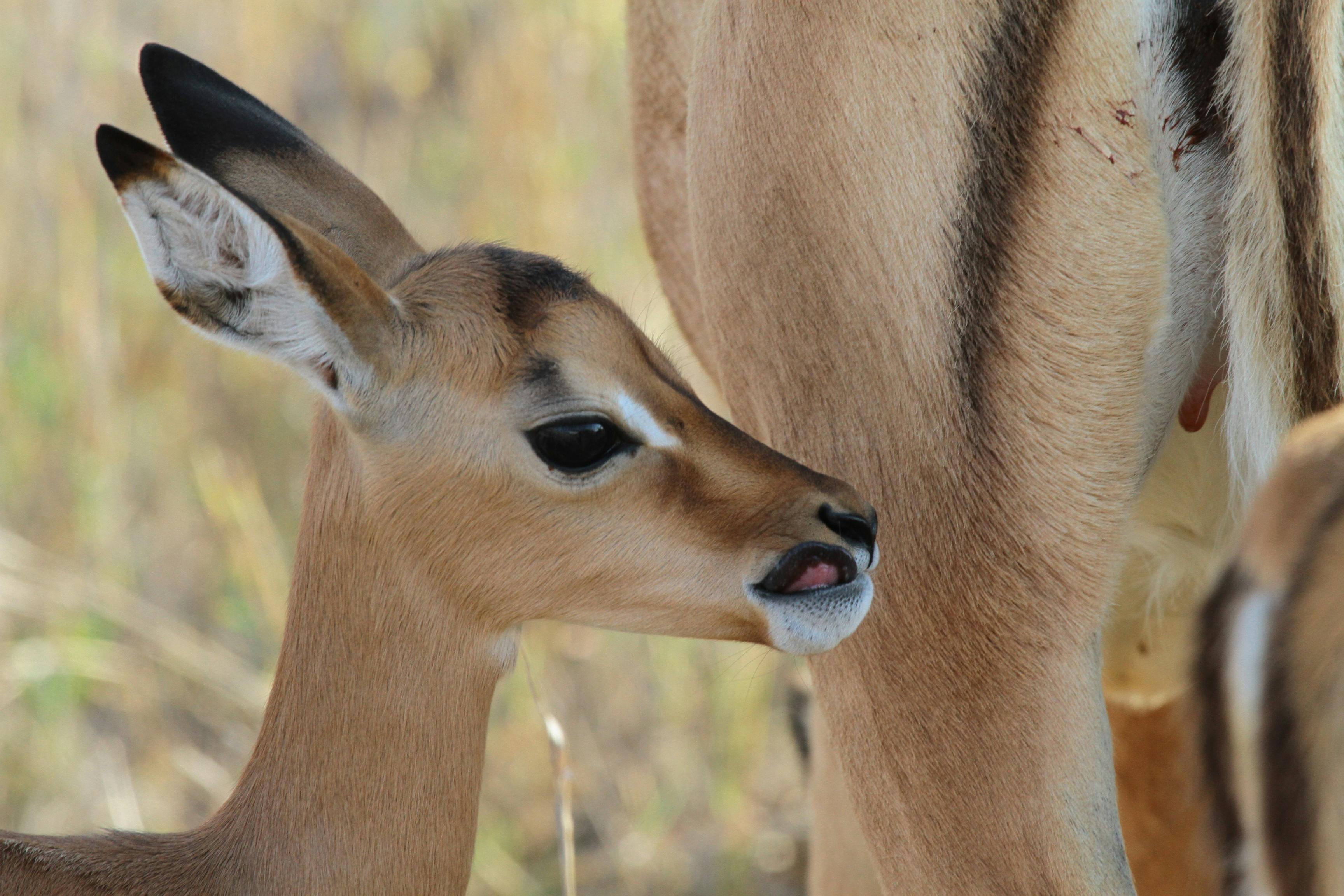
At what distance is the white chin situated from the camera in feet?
5.90

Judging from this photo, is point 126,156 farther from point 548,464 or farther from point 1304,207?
→ point 1304,207

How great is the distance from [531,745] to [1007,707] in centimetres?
234

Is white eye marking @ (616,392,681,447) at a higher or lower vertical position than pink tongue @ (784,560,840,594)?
higher

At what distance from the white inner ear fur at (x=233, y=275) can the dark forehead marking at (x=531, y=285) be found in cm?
Result: 20

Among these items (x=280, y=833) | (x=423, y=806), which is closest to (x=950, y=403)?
(x=423, y=806)

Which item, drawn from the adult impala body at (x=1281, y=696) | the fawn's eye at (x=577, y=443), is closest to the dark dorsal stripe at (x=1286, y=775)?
the adult impala body at (x=1281, y=696)

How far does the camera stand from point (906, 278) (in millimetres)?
1780

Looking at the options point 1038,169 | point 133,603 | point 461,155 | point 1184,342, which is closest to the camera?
point 1038,169

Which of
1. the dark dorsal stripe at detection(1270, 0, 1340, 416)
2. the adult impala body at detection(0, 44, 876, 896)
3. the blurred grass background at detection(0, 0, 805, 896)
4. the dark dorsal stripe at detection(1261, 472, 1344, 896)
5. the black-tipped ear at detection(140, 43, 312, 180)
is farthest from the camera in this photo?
the blurred grass background at detection(0, 0, 805, 896)

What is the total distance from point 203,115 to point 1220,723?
165cm

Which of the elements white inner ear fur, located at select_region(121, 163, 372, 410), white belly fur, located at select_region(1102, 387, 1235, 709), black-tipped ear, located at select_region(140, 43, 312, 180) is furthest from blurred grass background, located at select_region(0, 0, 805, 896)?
white inner ear fur, located at select_region(121, 163, 372, 410)

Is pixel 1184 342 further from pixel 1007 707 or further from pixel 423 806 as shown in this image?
pixel 423 806

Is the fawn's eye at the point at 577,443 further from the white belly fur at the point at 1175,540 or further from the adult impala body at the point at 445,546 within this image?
the white belly fur at the point at 1175,540

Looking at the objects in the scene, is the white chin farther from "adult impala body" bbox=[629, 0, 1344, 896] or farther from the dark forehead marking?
the dark forehead marking
